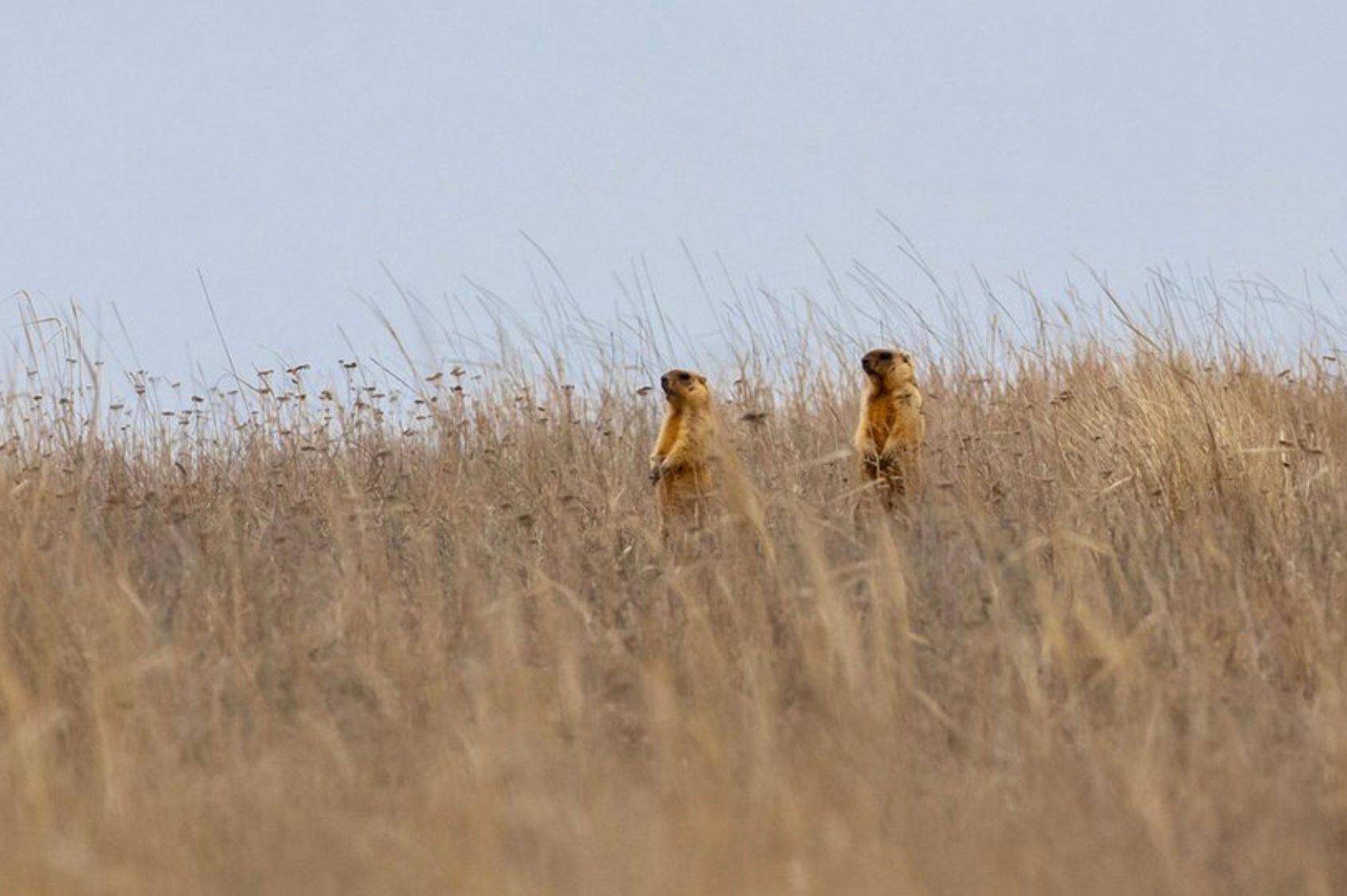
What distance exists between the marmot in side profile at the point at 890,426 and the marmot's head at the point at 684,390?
603 millimetres

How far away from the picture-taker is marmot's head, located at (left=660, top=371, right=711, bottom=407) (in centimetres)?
711

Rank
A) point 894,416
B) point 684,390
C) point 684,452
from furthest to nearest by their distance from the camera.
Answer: point 894,416
point 684,390
point 684,452

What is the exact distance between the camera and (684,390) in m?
7.15

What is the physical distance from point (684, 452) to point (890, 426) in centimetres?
83

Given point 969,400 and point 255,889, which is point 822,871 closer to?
point 255,889

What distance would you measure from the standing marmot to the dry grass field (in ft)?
0.69

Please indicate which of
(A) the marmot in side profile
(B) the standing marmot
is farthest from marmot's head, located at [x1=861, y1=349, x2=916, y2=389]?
(B) the standing marmot

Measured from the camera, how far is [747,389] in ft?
31.6

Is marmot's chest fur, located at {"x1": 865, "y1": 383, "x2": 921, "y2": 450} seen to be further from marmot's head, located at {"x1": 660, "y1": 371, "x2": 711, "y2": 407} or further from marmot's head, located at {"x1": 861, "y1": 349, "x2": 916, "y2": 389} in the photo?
marmot's head, located at {"x1": 660, "y1": 371, "x2": 711, "y2": 407}

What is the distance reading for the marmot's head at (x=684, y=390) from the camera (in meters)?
7.11

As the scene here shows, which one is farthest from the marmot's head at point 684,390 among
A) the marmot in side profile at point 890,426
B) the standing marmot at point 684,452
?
the marmot in side profile at point 890,426

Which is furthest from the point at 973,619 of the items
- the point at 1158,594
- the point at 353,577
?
the point at 353,577

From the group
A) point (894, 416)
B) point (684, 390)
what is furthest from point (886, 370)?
point (684, 390)

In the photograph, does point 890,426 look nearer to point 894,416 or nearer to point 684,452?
point 894,416
